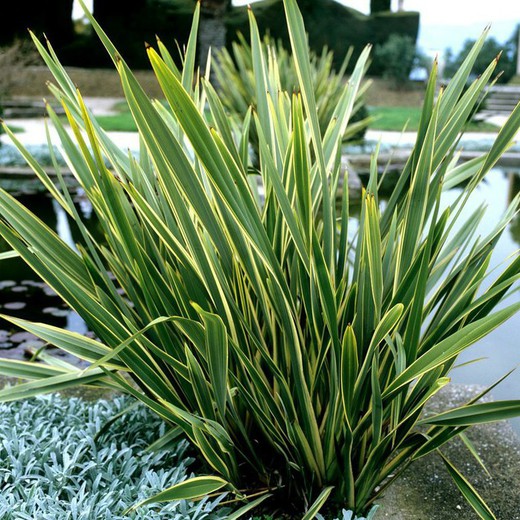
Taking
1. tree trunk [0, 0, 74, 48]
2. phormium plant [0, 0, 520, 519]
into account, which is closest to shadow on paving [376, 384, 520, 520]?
phormium plant [0, 0, 520, 519]

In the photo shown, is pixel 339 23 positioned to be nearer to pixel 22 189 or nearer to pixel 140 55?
pixel 140 55

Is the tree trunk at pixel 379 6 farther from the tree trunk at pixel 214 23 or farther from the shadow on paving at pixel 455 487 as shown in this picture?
the shadow on paving at pixel 455 487

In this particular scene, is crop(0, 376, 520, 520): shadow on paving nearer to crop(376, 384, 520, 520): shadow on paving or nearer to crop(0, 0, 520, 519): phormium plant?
crop(376, 384, 520, 520): shadow on paving

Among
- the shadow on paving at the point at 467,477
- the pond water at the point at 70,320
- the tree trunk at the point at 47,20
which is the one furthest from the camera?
the tree trunk at the point at 47,20

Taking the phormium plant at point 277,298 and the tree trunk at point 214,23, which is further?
the tree trunk at point 214,23

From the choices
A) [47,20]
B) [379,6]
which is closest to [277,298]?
[47,20]

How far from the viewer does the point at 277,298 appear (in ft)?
4.74

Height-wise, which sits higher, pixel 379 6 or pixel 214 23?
pixel 214 23

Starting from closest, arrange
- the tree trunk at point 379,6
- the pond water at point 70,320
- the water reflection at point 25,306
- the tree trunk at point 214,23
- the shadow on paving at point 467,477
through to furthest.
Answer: the shadow on paving at point 467,477, the pond water at point 70,320, the water reflection at point 25,306, the tree trunk at point 214,23, the tree trunk at point 379,6

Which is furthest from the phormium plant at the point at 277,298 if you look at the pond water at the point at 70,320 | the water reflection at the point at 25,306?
the water reflection at the point at 25,306

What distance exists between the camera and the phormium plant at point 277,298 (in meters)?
1.36

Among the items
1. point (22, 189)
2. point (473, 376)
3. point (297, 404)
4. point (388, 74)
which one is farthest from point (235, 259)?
point (388, 74)

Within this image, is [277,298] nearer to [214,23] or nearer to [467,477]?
[467,477]

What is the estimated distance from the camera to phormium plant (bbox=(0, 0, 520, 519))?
136 centimetres
